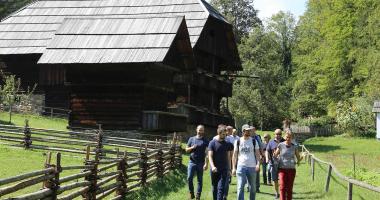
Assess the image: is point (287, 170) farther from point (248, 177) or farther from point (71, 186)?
point (71, 186)

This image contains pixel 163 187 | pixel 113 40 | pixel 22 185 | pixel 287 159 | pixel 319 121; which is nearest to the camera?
pixel 22 185

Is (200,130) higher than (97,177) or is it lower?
higher

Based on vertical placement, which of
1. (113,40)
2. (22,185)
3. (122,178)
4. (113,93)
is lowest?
(122,178)

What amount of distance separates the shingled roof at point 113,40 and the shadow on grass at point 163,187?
801 centimetres

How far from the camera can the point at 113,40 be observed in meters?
29.0

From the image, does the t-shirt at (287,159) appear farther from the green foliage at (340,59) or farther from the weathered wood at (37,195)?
the green foliage at (340,59)

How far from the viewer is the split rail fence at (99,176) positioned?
974cm

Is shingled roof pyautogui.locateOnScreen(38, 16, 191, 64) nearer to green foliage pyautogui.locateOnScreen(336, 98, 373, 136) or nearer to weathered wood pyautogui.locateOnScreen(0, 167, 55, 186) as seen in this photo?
weathered wood pyautogui.locateOnScreen(0, 167, 55, 186)

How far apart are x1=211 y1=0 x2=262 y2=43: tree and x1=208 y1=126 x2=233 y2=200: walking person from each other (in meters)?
64.4

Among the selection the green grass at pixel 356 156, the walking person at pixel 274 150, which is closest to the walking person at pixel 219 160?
the walking person at pixel 274 150

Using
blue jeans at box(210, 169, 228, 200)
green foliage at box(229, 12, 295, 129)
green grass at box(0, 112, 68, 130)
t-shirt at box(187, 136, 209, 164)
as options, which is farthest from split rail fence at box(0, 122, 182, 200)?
green foliage at box(229, 12, 295, 129)

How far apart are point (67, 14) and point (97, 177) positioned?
30.0 meters

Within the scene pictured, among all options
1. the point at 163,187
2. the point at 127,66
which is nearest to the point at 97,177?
the point at 163,187

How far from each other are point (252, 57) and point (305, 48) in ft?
20.0
